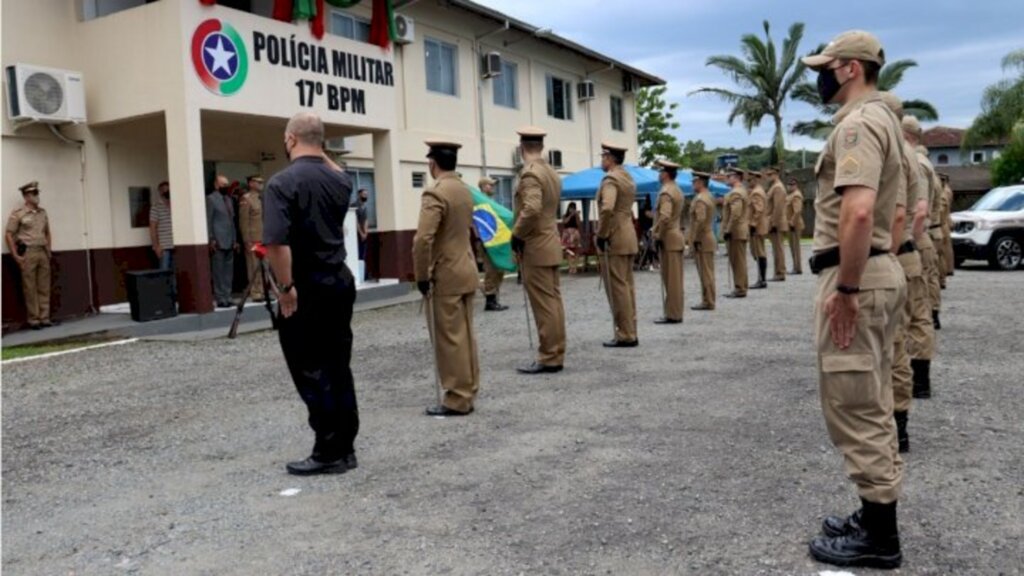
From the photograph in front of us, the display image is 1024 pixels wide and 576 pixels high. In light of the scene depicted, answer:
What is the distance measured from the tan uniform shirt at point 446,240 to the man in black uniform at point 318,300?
1045 millimetres

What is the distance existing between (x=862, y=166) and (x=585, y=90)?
22485 mm

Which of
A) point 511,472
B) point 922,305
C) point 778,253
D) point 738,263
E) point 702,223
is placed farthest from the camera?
point 778,253

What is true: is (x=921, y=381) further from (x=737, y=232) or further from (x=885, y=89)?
(x=885, y=89)

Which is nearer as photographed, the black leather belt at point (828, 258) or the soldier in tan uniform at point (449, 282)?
the black leather belt at point (828, 258)

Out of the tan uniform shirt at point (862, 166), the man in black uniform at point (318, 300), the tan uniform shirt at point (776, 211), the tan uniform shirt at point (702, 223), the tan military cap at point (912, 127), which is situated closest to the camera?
the tan uniform shirt at point (862, 166)

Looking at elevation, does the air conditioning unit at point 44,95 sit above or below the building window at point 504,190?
above

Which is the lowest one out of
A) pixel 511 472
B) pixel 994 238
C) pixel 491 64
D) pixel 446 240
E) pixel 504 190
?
pixel 511 472

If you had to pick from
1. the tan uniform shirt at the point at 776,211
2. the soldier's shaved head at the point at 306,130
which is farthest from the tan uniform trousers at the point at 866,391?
the tan uniform shirt at the point at 776,211

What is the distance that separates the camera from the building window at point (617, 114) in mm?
27483

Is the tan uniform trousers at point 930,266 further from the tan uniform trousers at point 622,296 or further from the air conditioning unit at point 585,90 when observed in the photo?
the air conditioning unit at point 585,90

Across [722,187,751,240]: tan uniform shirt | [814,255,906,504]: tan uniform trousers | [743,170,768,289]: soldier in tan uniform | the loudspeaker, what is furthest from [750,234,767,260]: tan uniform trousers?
[814,255,906,504]: tan uniform trousers

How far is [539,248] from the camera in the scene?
291 inches

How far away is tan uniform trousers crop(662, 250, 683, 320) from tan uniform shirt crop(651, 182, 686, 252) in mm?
258

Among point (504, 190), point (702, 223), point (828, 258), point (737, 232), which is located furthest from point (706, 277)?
point (504, 190)
